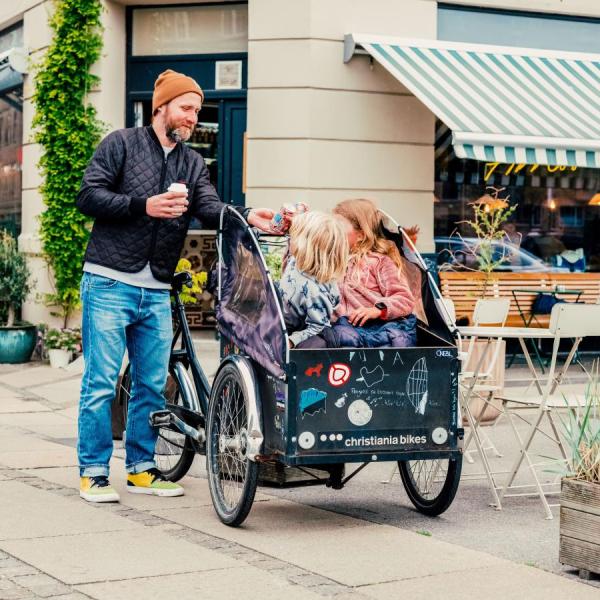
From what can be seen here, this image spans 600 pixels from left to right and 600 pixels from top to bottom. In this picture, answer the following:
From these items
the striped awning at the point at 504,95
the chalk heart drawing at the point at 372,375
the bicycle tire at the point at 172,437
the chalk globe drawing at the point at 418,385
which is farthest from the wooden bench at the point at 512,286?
the chalk heart drawing at the point at 372,375

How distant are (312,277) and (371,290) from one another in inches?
19.1

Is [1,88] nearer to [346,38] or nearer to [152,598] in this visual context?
[346,38]

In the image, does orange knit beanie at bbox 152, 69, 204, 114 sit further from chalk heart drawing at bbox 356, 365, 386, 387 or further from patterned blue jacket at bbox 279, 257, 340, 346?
chalk heart drawing at bbox 356, 365, 386, 387

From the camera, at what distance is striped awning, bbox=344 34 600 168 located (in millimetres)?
10711

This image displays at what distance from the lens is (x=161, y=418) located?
606 centimetres

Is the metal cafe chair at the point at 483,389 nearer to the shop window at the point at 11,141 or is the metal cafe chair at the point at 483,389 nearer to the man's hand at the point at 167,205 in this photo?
the man's hand at the point at 167,205

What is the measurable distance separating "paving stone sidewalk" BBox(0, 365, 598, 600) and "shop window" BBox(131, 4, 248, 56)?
676 cm

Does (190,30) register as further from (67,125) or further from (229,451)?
(229,451)

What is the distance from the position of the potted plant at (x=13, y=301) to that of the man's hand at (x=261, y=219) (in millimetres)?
7804

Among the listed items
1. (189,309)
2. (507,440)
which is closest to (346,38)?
(189,309)

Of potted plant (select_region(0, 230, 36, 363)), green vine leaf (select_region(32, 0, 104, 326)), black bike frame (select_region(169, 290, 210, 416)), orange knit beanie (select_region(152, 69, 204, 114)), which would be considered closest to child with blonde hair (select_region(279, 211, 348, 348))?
black bike frame (select_region(169, 290, 210, 416))

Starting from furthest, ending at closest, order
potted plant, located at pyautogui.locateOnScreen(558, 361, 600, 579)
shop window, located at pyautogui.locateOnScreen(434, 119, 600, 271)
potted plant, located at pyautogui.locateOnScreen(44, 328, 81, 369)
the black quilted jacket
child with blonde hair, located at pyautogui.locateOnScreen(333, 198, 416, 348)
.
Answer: potted plant, located at pyautogui.locateOnScreen(44, 328, 81, 369)
shop window, located at pyautogui.locateOnScreen(434, 119, 600, 271)
the black quilted jacket
child with blonde hair, located at pyautogui.locateOnScreen(333, 198, 416, 348)
potted plant, located at pyautogui.locateOnScreen(558, 361, 600, 579)

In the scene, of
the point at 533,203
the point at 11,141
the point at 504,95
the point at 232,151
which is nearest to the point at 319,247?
the point at 504,95

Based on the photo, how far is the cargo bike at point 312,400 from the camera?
5160 mm
